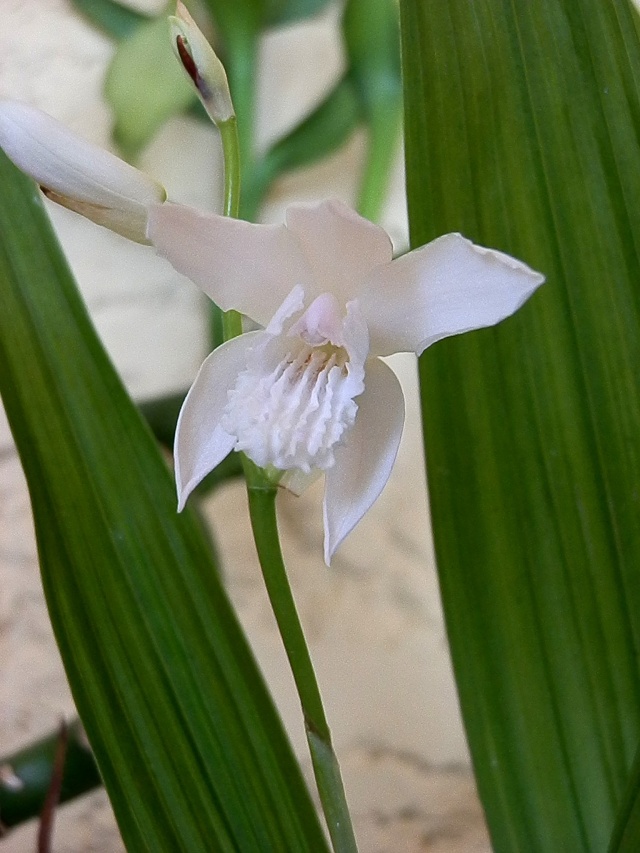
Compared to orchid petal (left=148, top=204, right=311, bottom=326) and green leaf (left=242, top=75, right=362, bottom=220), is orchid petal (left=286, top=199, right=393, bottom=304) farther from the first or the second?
green leaf (left=242, top=75, right=362, bottom=220)

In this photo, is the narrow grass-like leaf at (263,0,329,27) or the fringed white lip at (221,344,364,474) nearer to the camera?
the fringed white lip at (221,344,364,474)

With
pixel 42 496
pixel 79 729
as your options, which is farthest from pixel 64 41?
→ pixel 79 729

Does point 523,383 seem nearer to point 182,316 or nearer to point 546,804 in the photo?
point 546,804

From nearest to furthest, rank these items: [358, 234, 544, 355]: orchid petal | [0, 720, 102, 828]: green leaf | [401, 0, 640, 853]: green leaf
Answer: [358, 234, 544, 355]: orchid petal → [401, 0, 640, 853]: green leaf → [0, 720, 102, 828]: green leaf

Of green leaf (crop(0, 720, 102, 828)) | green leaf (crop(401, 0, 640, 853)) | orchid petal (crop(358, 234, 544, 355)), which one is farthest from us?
green leaf (crop(0, 720, 102, 828))

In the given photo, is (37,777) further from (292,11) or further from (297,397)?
(292,11)

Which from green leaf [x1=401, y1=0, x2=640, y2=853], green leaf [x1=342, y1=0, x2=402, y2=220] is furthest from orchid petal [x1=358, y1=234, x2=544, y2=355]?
green leaf [x1=342, y1=0, x2=402, y2=220]

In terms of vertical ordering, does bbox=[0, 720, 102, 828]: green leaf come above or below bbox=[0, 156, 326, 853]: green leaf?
below

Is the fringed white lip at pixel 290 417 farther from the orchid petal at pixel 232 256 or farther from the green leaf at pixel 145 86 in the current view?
the green leaf at pixel 145 86
